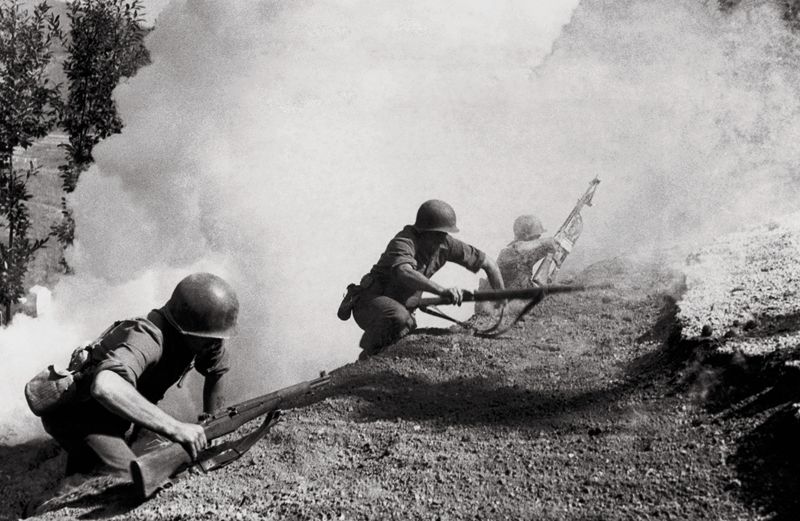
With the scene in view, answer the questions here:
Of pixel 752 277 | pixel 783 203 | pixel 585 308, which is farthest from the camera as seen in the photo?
pixel 783 203

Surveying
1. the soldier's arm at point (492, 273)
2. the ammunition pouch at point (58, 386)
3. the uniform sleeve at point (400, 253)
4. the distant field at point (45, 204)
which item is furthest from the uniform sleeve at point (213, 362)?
the distant field at point (45, 204)

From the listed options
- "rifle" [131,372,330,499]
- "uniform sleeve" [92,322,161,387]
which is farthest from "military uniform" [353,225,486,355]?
"uniform sleeve" [92,322,161,387]

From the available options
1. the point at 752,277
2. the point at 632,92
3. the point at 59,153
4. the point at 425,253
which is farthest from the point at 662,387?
the point at 59,153

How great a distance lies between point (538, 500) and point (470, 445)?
101 centimetres

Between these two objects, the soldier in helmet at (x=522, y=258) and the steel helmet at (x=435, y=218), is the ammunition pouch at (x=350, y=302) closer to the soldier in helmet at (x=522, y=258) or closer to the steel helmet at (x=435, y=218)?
the steel helmet at (x=435, y=218)

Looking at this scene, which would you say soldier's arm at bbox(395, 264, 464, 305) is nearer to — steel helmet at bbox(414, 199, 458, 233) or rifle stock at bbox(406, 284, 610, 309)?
rifle stock at bbox(406, 284, 610, 309)

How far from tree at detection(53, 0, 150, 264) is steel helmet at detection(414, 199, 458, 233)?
576 cm

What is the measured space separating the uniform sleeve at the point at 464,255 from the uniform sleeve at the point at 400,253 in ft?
1.71

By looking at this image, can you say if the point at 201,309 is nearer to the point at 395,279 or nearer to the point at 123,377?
the point at 123,377

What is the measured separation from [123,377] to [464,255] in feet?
14.7

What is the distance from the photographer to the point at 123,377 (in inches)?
182

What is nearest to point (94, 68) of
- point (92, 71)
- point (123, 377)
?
point (92, 71)

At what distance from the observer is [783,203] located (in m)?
10.9

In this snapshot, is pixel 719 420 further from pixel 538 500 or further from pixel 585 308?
pixel 585 308
